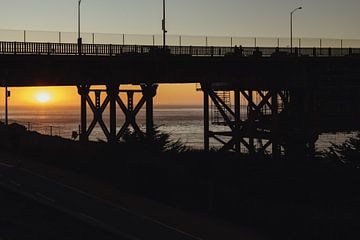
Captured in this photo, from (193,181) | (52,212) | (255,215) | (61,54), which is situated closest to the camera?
(255,215)

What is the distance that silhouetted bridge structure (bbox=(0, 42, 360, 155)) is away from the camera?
4888 cm

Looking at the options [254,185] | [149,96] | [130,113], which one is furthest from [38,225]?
[130,113]

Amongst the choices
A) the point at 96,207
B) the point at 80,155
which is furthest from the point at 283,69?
the point at 96,207

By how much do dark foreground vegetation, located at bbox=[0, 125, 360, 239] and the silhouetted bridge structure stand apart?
1561 cm

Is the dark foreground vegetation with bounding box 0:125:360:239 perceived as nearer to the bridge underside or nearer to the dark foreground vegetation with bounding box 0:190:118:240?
the dark foreground vegetation with bounding box 0:190:118:240

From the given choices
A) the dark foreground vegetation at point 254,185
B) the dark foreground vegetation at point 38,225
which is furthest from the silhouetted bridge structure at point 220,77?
the dark foreground vegetation at point 38,225

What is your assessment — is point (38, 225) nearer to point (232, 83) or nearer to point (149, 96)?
point (149, 96)

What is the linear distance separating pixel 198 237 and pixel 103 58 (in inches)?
1265

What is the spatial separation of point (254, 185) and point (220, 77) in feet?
108

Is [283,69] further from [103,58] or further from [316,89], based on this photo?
[103,58]

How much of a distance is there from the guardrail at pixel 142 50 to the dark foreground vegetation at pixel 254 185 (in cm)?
1530

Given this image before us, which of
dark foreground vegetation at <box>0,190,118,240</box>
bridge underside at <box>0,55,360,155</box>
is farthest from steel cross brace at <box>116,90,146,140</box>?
dark foreground vegetation at <box>0,190,118,240</box>

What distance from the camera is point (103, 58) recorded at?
48938 mm

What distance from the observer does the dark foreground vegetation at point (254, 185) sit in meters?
19.5
